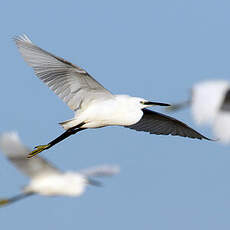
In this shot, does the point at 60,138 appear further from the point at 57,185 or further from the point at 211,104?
the point at 211,104

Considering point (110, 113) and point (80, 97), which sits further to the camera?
point (80, 97)

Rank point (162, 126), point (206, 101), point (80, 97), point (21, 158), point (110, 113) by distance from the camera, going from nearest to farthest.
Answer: point (206, 101) → point (110, 113) → point (80, 97) → point (162, 126) → point (21, 158)

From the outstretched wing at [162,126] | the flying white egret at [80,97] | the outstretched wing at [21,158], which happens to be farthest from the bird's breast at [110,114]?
the outstretched wing at [21,158]

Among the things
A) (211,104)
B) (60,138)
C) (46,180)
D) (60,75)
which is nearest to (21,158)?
(46,180)

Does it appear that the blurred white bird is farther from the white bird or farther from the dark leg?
the white bird

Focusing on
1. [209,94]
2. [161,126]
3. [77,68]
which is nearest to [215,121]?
[209,94]

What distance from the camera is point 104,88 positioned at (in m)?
11.3

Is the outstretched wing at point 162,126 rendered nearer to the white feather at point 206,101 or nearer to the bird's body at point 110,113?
the bird's body at point 110,113

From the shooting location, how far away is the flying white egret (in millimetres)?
10875

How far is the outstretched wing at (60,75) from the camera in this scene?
1081cm

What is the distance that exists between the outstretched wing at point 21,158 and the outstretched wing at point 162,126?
2.12 meters

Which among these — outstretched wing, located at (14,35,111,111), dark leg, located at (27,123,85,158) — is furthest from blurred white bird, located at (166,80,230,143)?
dark leg, located at (27,123,85,158)

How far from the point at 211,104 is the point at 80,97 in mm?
3876

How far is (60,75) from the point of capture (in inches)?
440
